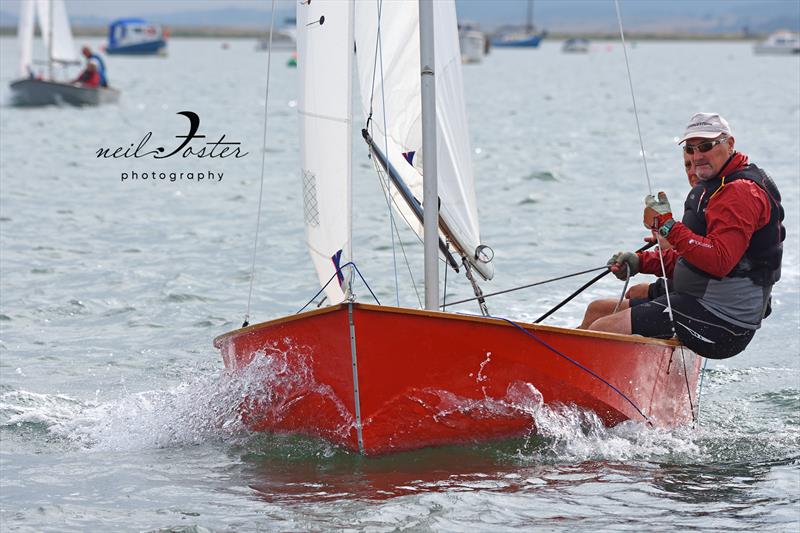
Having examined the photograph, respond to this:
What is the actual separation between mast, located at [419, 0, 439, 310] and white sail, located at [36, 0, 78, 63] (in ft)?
78.4

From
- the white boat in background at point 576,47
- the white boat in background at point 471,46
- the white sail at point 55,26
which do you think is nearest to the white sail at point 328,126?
the white sail at point 55,26

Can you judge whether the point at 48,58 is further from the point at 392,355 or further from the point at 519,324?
the point at 519,324

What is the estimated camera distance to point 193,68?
64250 millimetres

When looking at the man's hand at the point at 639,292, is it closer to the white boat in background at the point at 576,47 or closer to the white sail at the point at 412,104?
the white sail at the point at 412,104

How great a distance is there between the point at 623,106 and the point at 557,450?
2881cm

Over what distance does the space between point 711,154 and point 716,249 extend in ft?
1.51

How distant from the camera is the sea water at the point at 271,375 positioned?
4891mm

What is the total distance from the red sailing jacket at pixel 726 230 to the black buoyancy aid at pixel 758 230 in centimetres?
6

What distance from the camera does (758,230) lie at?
5.34m

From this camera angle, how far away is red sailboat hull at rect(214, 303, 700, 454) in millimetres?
5008

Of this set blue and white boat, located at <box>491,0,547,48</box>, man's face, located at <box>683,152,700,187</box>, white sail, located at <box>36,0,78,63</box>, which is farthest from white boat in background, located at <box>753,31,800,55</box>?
man's face, located at <box>683,152,700,187</box>

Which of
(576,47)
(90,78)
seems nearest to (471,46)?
(576,47)

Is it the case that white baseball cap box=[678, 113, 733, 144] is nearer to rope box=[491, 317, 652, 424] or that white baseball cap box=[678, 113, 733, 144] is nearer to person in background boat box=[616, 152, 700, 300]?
person in background boat box=[616, 152, 700, 300]

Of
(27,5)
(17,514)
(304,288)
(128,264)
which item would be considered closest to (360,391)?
(17,514)
